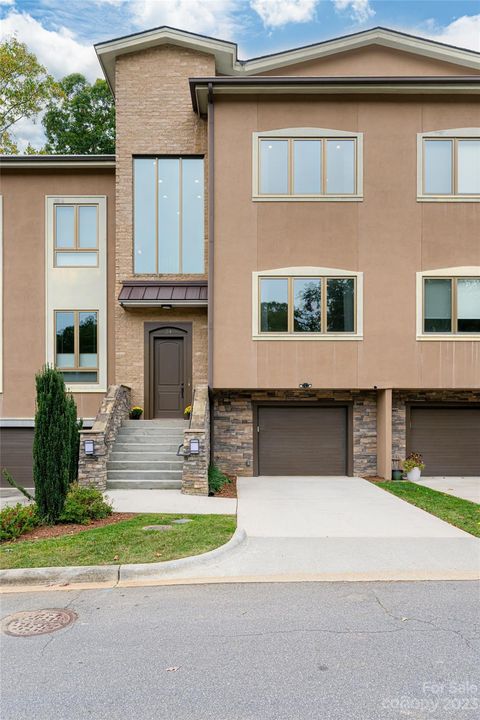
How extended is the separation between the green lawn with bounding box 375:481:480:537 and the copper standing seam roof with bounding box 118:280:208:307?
675cm

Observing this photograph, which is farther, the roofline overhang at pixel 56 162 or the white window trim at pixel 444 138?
the roofline overhang at pixel 56 162

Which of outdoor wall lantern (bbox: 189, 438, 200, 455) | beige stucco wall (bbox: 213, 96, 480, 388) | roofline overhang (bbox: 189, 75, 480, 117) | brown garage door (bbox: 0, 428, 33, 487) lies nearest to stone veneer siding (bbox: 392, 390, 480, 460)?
beige stucco wall (bbox: 213, 96, 480, 388)

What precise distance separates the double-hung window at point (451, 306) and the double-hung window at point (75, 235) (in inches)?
372

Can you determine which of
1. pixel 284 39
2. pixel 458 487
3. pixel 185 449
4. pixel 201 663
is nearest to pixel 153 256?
pixel 185 449

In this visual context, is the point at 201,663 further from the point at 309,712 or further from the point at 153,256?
the point at 153,256

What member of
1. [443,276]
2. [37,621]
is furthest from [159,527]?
[443,276]

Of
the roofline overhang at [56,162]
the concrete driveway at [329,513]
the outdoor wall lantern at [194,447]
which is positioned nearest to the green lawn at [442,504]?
the concrete driveway at [329,513]

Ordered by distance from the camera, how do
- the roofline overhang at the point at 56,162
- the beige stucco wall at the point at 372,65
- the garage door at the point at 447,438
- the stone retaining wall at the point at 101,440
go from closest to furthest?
the stone retaining wall at the point at 101,440 < the garage door at the point at 447,438 < the roofline overhang at the point at 56,162 < the beige stucco wall at the point at 372,65

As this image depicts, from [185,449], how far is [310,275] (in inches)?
214

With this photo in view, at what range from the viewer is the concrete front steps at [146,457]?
11047mm

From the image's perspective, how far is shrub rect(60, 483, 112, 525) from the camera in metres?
7.88

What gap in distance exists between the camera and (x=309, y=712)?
11.1ft

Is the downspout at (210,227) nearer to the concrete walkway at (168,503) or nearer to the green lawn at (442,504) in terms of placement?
the concrete walkway at (168,503)

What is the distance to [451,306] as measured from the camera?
13008mm
